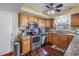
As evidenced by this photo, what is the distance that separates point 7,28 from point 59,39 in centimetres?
85

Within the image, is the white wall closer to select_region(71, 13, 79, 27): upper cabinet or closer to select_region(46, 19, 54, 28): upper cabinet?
select_region(46, 19, 54, 28): upper cabinet

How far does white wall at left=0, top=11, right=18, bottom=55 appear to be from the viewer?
139cm

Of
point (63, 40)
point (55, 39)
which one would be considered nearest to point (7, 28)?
point (55, 39)

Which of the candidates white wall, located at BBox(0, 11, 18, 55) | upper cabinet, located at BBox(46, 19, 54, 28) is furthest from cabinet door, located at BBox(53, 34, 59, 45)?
white wall, located at BBox(0, 11, 18, 55)

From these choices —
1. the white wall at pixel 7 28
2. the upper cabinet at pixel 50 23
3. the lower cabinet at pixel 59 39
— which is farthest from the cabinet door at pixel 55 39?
the white wall at pixel 7 28

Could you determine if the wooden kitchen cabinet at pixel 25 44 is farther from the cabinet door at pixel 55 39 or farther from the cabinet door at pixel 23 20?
the cabinet door at pixel 55 39

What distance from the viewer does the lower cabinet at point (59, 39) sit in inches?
59.0

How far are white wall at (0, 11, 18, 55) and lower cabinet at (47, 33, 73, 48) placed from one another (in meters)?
0.56

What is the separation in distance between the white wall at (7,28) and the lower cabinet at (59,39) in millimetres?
561

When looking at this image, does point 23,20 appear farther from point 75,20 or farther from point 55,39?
point 75,20

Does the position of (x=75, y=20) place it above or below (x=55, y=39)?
above

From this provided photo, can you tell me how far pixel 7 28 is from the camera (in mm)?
1427

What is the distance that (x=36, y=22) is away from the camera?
1.45 meters

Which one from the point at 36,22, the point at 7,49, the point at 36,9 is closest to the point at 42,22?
the point at 36,22
